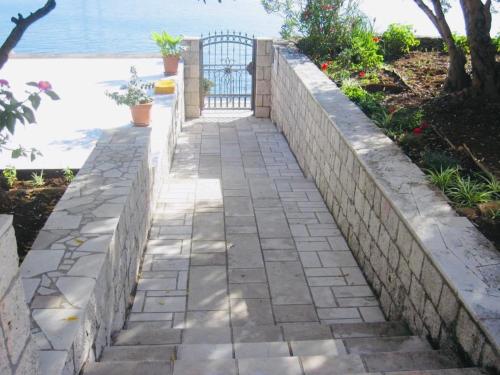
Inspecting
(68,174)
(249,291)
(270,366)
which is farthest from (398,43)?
(270,366)

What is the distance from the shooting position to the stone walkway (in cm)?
413

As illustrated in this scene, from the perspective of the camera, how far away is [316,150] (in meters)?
6.82

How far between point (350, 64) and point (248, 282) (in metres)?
5.45

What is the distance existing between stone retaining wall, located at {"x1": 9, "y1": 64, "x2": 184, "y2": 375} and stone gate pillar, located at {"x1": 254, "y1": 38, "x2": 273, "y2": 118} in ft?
17.4

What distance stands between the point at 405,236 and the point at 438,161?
1293mm

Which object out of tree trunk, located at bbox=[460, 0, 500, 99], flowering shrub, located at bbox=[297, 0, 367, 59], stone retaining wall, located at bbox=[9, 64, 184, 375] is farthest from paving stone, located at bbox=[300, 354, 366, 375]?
flowering shrub, located at bbox=[297, 0, 367, 59]

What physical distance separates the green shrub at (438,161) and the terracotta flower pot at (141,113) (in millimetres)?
3398

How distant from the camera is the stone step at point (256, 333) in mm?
3477

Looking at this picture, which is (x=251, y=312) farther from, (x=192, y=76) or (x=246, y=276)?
(x=192, y=76)

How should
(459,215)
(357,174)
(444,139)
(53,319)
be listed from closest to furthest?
(53,319) → (459,215) → (357,174) → (444,139)

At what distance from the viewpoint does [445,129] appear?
5586mm

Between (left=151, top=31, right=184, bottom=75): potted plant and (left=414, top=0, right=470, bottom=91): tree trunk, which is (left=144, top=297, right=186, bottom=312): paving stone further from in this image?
(left=151, top=31, right=184, bottom=75): potted plant

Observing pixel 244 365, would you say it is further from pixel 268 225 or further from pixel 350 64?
pixel 350 64

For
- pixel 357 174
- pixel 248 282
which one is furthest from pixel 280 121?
pixel 248 282
